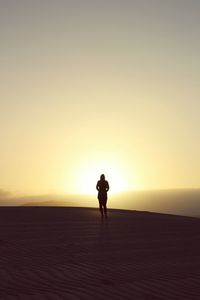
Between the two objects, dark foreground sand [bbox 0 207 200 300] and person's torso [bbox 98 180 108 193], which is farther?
person's torso [bbox 98 180 108 193]

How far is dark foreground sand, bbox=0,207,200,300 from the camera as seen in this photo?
775cm

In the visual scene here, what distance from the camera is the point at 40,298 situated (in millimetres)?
7172

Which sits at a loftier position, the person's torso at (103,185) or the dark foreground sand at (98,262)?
the person's torso at (103,185)

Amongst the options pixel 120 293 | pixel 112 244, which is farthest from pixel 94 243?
pixel 120 293

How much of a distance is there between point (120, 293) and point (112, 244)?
19.1 feet

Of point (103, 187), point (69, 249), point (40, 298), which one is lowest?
point (40, 298)

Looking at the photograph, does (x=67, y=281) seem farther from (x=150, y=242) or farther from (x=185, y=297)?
(x=150, y=242)

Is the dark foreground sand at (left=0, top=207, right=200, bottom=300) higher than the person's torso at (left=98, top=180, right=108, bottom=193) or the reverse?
the reverse

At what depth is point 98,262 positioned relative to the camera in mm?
10430

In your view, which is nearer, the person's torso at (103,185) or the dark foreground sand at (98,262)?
the dark foreground sand at (98,262)

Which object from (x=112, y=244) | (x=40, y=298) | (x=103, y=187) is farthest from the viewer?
(x=103, y=187)

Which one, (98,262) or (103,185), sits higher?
(103,185)

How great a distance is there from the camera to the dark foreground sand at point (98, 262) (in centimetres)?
775

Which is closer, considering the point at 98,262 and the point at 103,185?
the point at 98,262
